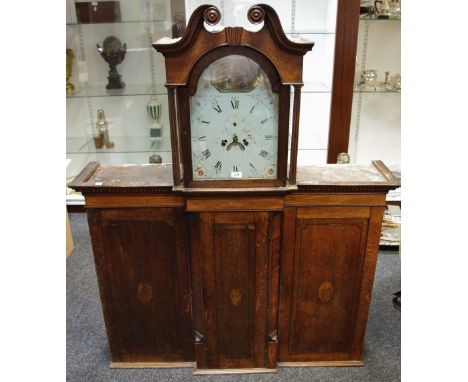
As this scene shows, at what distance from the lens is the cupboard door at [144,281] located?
1721 millimetres

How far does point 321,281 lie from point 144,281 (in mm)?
742

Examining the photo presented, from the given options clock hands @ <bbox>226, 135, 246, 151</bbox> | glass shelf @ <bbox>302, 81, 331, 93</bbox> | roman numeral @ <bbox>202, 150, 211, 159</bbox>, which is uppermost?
glass shelf @ <bbox>302, 81, 331, 93</bbox>

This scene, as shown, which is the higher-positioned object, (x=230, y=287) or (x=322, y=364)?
(x=230, y=287)

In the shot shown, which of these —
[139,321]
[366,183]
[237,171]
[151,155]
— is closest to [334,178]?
[366,183]

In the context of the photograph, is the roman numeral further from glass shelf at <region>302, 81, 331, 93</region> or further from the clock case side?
glass shelf at <region>302, 81, 331, 93</region>

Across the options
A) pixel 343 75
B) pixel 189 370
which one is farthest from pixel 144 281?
pixel 343 75

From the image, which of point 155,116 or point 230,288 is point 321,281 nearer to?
point 230,288

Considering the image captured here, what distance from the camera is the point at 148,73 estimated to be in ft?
10.1

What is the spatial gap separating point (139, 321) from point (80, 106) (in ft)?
6.23

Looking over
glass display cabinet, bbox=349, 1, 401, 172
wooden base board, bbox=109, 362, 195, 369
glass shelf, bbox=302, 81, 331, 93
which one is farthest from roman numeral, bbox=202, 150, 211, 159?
glass display cabinet, bbox=349, 1, 401, 172

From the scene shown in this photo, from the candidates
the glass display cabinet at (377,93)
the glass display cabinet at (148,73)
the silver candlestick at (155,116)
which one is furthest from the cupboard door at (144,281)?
the glass display cabinet at (377,93)

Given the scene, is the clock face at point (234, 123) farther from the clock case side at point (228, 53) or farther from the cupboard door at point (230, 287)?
the cupboard door at point (230, 287)

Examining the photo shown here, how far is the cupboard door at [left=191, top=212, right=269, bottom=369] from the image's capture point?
1.70m

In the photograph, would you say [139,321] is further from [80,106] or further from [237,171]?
[80,106]
